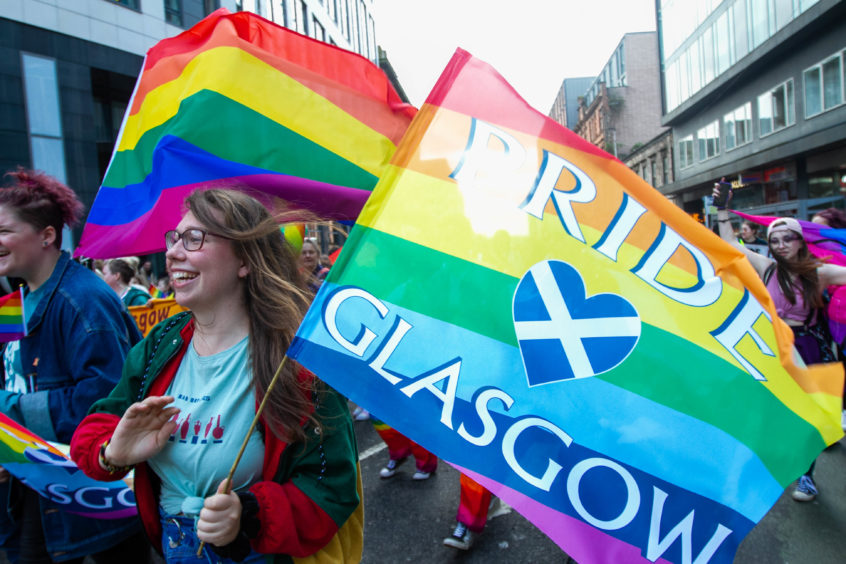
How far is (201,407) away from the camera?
5.35 ft

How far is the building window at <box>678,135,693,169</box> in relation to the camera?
3006 cm

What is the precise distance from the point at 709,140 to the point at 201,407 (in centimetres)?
3080

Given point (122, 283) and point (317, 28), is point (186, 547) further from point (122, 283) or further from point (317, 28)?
point (317, 28)

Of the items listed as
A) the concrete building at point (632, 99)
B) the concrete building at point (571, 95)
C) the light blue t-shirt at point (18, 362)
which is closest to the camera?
the light blue t-shirt at point (18, 362)

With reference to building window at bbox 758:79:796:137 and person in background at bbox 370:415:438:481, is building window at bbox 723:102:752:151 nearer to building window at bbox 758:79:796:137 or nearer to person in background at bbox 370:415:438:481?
building window at bbox 758:79:796:137

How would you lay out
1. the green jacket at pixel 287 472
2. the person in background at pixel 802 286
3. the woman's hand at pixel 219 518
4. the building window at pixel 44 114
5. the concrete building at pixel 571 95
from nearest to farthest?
the woman's hand at pixel 219 518 → the green jacket at pixel 287 472 → the person in background at pixel 802 286 → the building window at pixel 44 114 → the concrete building at pixel 571 95

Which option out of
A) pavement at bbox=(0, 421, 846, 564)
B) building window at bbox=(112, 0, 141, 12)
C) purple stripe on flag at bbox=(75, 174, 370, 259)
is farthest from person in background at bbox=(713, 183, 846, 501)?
building window at bbox=(112, 0, 141, 12)

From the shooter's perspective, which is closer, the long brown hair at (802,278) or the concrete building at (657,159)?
the long brown hair at (802,278)

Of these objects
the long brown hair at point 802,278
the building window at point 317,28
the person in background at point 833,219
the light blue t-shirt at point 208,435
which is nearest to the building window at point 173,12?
the building window at point 317,28

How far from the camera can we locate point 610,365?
60.9 inches

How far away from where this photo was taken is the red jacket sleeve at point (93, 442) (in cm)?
167

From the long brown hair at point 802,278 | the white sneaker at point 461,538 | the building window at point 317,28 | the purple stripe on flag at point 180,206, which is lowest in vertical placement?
the white sneaker at point 461,538

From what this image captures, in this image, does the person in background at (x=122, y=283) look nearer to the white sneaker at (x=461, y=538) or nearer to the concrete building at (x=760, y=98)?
the white sneaker at (x=461, y=538)

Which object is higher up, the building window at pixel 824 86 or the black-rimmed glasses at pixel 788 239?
the building window at pixel 824 86
